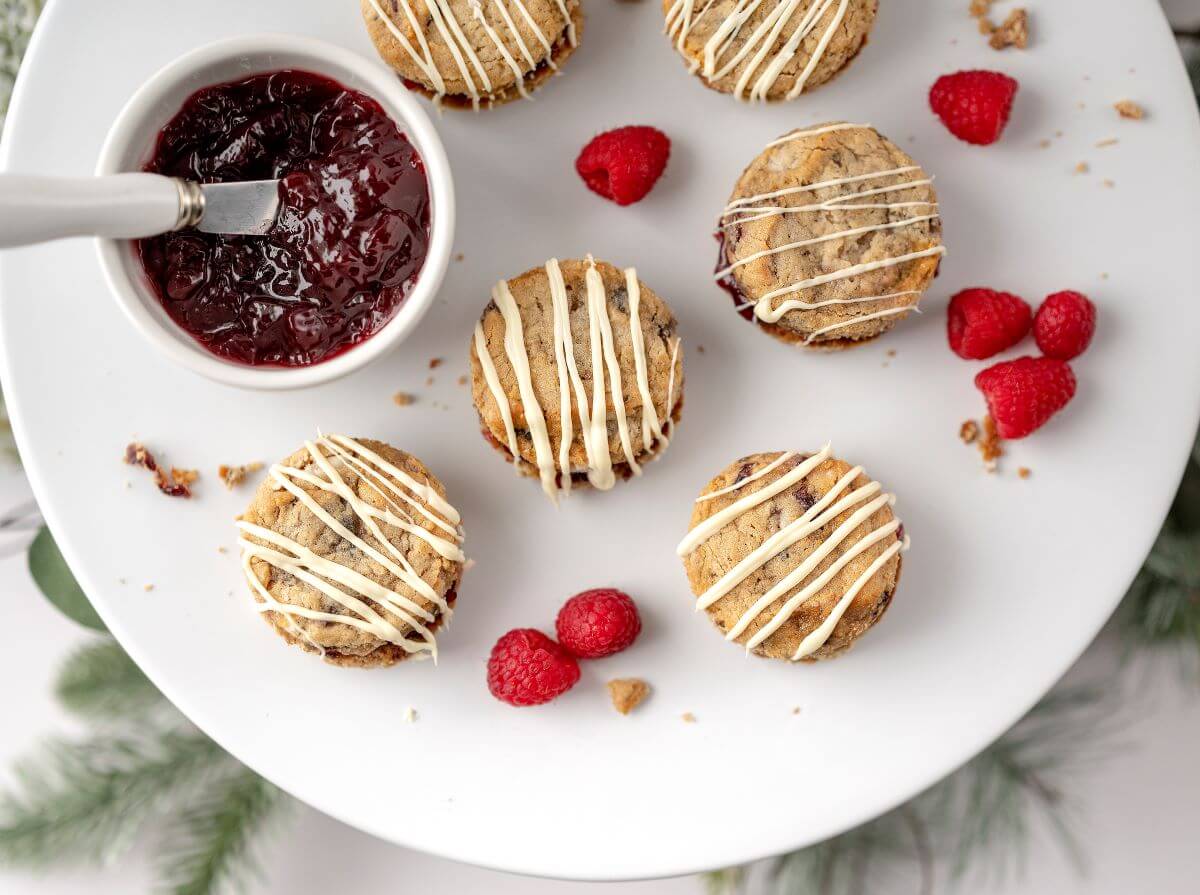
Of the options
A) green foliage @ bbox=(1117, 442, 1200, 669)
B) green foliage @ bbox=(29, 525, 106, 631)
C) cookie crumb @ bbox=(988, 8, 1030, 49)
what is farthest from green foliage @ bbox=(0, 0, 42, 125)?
green foliage @ bbox=(1117, 442, 1200, 669)

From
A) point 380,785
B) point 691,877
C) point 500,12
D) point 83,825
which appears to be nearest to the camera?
point 500,12

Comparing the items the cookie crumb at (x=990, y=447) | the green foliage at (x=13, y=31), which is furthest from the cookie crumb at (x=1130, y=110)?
the green foliage at (x=13, y=31)

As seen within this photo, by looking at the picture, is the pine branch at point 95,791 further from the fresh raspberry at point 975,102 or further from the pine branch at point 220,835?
the fresh raspberry at point 975,102

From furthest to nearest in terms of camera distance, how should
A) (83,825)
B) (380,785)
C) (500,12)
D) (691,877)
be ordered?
1. (691,877)
2. (83,825)
3. (380,785)
4. (500,12)

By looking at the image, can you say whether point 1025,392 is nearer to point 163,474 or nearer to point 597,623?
point 597,623

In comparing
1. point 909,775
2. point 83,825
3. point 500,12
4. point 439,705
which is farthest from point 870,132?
point 83,825

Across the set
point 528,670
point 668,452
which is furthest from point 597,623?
point 668,452

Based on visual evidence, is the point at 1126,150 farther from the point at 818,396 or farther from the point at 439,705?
the point at 439,705
